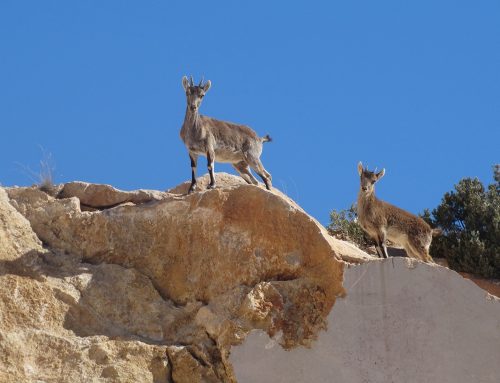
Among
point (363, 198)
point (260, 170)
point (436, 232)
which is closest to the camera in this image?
point (363, 198)

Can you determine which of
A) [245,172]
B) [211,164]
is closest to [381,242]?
[245,172]

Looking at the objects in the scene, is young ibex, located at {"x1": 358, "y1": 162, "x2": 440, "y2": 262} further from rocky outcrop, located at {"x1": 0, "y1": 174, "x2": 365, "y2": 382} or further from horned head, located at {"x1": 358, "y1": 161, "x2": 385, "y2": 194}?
rocky outcrop, located at {"x1": 0, "y1": 174, "x2": 365, "y2": 382}

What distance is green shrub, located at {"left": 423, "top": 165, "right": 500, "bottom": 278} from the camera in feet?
64.0

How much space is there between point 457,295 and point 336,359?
1.85m

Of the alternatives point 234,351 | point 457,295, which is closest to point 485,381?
point 457,295

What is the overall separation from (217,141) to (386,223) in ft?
10.6

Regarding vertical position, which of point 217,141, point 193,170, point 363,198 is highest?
point 217,141

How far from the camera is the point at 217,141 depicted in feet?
54.2

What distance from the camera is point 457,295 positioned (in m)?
12.8

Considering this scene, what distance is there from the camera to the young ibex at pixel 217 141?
638 inches

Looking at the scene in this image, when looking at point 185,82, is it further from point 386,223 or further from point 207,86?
point 386,223

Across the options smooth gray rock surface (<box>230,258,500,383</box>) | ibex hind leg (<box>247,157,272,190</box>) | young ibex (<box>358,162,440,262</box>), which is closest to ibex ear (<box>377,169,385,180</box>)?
young ibex (<box>358,162,440,262</box>)

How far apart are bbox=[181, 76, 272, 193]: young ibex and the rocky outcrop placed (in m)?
2.23

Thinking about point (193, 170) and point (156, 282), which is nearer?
point (156, 282)
